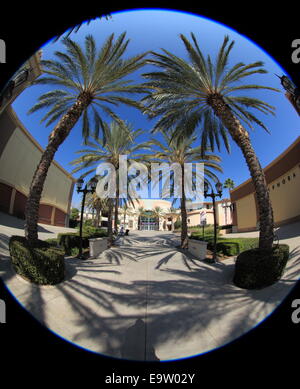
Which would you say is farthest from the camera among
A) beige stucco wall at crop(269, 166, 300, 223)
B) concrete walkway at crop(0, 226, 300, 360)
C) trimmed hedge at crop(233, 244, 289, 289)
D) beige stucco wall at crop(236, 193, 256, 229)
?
beige stucco wall at crop(236, 193, 256, 229)

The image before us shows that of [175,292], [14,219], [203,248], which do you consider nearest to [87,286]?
[175,292]

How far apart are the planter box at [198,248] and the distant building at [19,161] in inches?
279

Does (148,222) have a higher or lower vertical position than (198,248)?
higher

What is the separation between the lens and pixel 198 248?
26.3 feet

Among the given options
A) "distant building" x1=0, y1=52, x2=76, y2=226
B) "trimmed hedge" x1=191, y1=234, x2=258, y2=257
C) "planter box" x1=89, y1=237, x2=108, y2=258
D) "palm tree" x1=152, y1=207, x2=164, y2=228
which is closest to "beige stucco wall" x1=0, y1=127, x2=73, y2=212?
"distant building" x1=0, y1=52, x2=76, y2=226

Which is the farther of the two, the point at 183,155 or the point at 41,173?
the point at 183,155

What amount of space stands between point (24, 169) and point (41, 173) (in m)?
0.45

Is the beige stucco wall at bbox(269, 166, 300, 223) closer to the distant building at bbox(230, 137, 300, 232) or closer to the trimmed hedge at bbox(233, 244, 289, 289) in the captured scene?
the distant building at bbox(230, 137, 300, 232)

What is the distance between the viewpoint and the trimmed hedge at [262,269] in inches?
134

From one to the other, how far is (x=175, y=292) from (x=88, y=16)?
539 cm

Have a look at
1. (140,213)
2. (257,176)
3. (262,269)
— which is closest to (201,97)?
(257,176)

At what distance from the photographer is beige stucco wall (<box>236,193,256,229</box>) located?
773cm

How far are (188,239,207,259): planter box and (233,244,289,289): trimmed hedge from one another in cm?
384

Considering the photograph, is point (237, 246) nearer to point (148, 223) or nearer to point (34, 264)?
point (34, 264)
